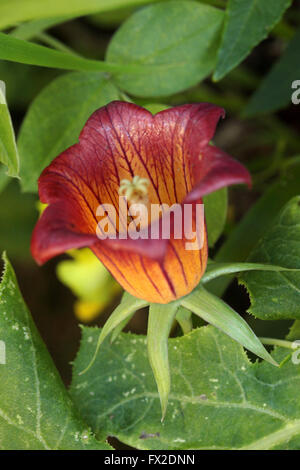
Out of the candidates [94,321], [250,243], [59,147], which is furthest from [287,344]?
[94,321]

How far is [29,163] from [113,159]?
0.32 m

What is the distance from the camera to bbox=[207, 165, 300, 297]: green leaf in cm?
138

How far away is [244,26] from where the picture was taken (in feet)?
4.01

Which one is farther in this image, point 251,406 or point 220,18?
point 220,18

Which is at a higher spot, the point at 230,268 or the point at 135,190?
the point at 135,190

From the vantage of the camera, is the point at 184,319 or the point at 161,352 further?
the point at 184,319

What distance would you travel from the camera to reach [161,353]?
3.05ft

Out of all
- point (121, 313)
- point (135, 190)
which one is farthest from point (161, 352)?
point (135, 190)

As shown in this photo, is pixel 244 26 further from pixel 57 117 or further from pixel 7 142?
pixel 7 142

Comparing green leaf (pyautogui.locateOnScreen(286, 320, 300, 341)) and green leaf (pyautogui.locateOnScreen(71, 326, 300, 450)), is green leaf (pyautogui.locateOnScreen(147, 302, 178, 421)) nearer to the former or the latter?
green leaf (pyautogui.locateOnScreen(71, 326, 300, 450))

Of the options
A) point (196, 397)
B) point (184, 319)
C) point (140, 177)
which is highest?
point (140, 177)

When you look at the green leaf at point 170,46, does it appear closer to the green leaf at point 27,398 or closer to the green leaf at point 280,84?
the green leaf at point 280,84

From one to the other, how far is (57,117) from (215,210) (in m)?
0.38
